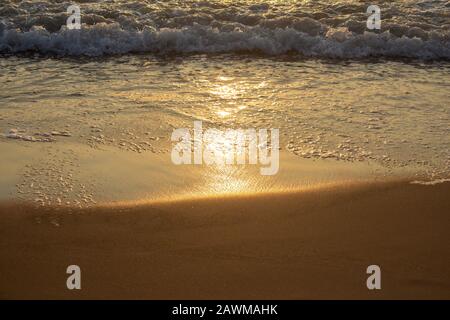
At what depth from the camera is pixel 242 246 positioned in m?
3.68

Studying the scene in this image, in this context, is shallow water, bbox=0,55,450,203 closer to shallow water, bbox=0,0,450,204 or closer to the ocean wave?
shallow water, bbox=0,0,450,204

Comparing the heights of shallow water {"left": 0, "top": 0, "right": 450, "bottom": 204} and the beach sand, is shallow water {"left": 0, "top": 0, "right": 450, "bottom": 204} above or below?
above

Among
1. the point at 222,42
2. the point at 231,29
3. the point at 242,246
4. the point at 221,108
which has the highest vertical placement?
the point at 231,29

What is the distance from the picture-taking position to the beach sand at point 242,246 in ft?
10.9

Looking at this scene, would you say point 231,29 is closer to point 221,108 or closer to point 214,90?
point 214,90

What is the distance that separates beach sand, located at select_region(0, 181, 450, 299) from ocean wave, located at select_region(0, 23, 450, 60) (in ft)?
16.3

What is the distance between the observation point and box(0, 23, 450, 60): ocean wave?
896 cm

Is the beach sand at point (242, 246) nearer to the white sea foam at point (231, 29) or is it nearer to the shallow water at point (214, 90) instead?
the shallow water at point (214, 90)

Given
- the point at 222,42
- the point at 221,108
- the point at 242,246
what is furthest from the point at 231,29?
the point at 242,246

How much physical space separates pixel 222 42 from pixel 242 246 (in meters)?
6.09

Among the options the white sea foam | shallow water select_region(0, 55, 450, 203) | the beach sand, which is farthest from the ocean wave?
the beach sand

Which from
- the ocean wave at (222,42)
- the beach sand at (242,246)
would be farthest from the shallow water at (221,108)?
the ocean wave at (222,42)
